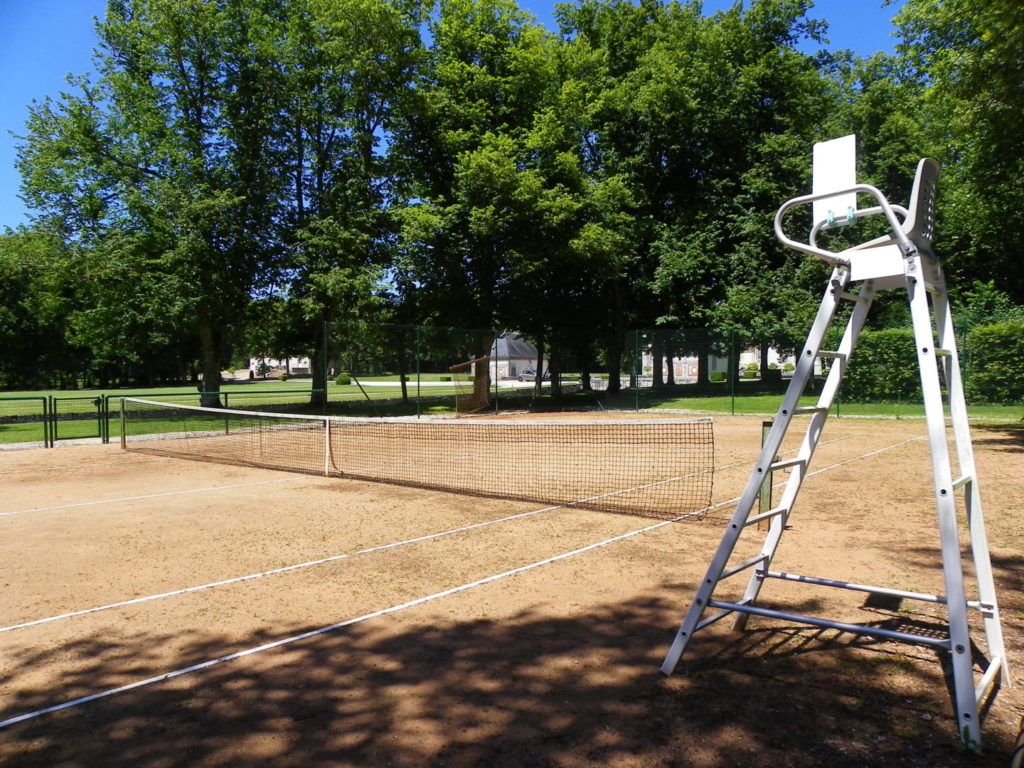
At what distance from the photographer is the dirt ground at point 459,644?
297 centimetres

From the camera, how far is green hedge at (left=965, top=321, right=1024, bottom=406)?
771 inches

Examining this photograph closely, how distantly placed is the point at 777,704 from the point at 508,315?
79.4 feet

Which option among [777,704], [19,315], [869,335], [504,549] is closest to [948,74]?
[869,335]

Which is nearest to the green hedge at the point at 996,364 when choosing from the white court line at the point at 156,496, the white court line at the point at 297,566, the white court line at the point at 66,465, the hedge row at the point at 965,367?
the hedge row at the point at 965,367

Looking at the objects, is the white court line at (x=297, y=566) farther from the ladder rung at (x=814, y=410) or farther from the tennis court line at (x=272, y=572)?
the ladder rung at (x=814, y=410)

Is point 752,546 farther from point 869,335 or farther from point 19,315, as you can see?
point 19,315

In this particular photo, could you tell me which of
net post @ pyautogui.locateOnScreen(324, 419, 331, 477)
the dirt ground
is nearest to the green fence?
net post @ pyautogui.locateOnScreen(324, 419, 331, 477)

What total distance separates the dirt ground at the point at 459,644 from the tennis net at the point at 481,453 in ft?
3.80

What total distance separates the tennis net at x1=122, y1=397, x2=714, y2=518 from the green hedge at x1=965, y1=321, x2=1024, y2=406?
31.4 ft

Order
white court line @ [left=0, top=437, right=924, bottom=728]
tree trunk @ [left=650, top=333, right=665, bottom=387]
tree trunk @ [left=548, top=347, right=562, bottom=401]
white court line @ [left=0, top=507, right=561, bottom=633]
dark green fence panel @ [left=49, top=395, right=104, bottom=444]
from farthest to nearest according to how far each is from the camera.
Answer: tree trunk @ [left=548, top=347, right=562, bottom=401], tree trunk @ [left=650, top=333, right=665, bottom=387], dark green fence panel @ [left=49, top=395, right=104, bottom=444], white court line @ [left=0, top=507, right=561, bottom=633], white court line @ [left=0, top=437, right=924, bottom=728]

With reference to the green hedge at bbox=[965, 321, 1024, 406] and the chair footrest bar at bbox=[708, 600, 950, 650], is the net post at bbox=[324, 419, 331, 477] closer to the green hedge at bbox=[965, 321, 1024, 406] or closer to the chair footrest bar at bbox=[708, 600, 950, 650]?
the chair footrest bar at bbox=[708, 600, 950, 650]

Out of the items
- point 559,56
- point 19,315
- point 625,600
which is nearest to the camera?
point 625,600

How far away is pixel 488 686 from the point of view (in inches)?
138

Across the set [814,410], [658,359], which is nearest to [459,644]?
[814,410]
